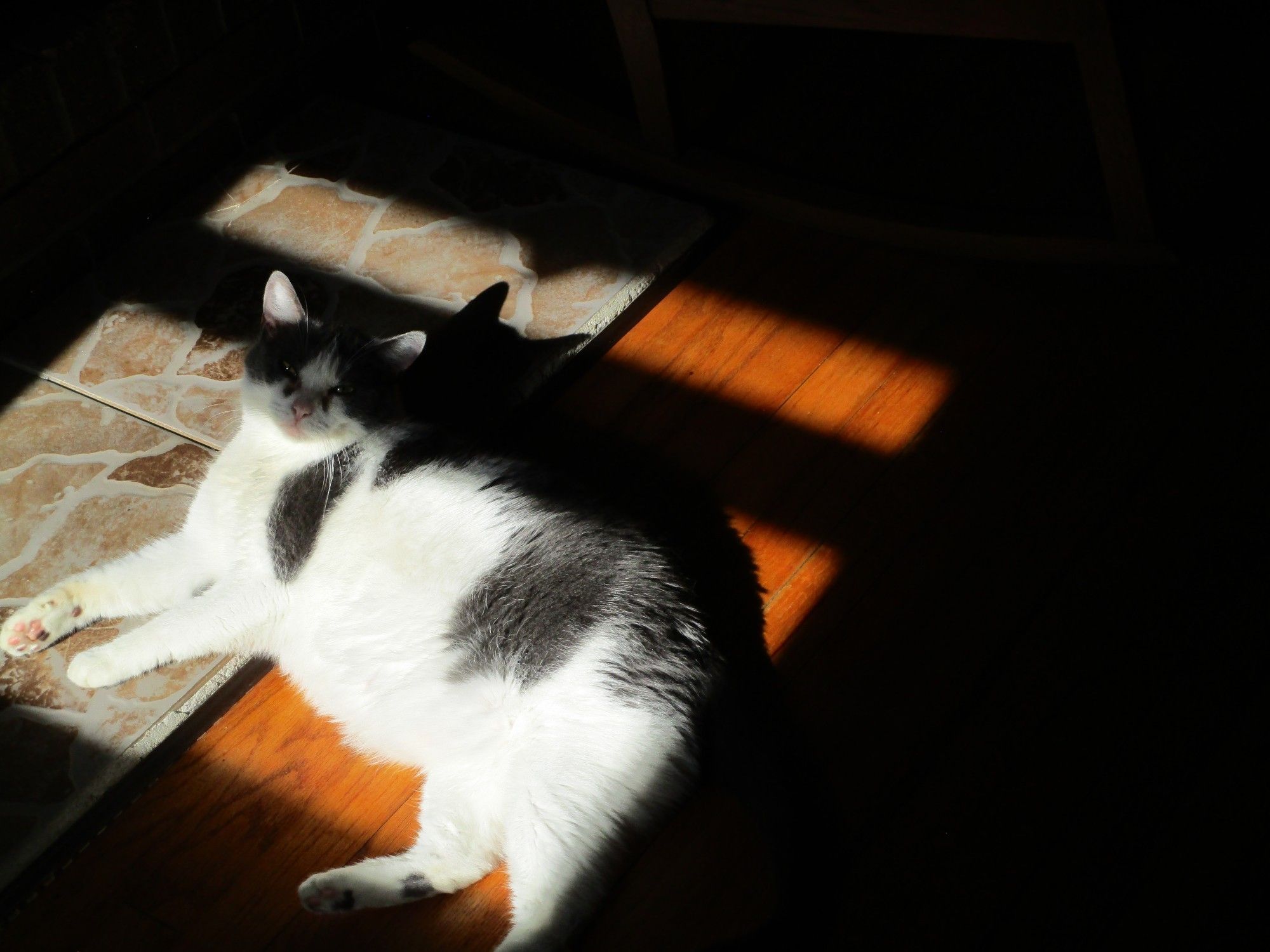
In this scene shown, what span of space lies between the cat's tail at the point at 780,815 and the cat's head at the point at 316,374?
2.23 ft

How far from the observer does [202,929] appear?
1.30 m

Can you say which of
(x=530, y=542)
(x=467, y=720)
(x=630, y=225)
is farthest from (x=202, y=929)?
(x=630, y=225)

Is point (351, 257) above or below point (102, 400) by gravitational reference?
above

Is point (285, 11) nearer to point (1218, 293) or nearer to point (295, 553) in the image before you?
point (295, 553)

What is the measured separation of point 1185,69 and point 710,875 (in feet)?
7.15

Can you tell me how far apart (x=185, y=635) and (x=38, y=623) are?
0.80ft

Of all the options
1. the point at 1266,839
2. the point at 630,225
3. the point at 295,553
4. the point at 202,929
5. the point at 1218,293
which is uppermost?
the point at 1218,293

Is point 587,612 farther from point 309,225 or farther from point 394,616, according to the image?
point 309,225

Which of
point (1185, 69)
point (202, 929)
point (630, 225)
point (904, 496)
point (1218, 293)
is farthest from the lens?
point (1185, 69)

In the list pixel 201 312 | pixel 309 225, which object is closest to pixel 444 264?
pixel 309 225

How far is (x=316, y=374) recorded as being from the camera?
150 cm

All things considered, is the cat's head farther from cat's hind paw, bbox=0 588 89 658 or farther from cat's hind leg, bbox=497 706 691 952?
cat's hind leg, bbox=497 706 691 952

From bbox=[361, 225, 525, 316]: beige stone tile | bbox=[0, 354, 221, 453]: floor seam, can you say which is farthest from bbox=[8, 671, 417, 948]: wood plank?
bbox=[361, 225, 525, 316]: beige stone tile

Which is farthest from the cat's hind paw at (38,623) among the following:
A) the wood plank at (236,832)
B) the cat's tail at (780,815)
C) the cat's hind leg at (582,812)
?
the cat's tail at (780,815)
